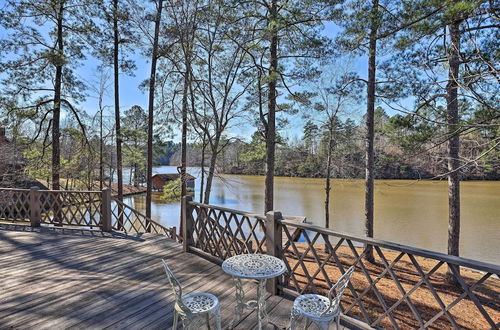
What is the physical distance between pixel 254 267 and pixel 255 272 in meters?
0.11

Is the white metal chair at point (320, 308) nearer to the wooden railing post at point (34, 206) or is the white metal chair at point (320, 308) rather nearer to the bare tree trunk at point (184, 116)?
the wooden railing post at point (34, 206)

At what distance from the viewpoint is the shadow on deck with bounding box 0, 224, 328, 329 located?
7.43 ft

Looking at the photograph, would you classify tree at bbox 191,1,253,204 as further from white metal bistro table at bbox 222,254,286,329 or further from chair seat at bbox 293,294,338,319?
chair seat at bbox 293,294,338,319

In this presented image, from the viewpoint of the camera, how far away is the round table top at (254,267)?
6.37ft

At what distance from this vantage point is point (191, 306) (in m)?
1.79

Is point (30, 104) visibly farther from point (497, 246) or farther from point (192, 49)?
point (497, 246)

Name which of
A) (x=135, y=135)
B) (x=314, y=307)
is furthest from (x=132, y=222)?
(x=314, y=307)

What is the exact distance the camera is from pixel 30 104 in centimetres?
799

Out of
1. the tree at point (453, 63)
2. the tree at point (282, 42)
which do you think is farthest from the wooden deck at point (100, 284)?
the tree at point (282, 42)

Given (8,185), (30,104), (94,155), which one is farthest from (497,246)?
(8,185)

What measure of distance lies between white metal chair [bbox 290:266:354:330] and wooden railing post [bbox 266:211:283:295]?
79 centimetres

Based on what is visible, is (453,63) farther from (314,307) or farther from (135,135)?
(135,135)

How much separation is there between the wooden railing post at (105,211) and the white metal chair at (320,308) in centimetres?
448

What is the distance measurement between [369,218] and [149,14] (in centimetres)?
871
